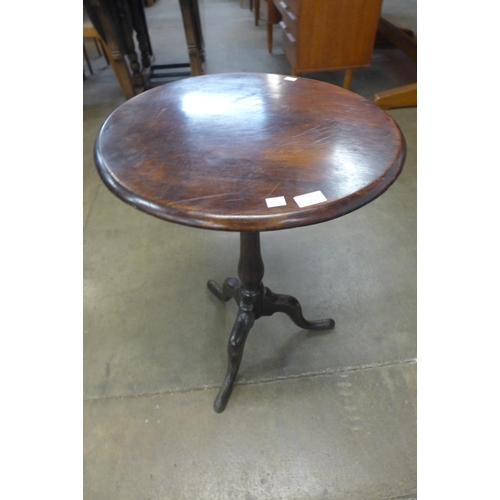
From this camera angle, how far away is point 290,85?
115 cm

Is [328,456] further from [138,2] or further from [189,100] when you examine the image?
[138,2]

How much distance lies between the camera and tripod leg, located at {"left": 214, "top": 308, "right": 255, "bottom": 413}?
4.04 ft

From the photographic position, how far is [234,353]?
4.04 feet

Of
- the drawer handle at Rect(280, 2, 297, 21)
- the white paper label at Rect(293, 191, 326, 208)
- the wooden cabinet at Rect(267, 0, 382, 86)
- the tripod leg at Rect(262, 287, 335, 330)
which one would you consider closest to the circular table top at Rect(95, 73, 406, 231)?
the white paper label at Rect(293, 191, 326, 208)

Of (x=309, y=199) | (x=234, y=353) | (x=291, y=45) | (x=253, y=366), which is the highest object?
(x=309, y=199)

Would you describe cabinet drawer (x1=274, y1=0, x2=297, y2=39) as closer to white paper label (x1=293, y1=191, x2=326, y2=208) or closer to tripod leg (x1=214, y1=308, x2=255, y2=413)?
tripod leg (x1=214, y1=308, x2=255, y2=413)

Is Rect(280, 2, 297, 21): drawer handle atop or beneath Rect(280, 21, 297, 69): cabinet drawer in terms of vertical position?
atop

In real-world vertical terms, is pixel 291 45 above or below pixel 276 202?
below

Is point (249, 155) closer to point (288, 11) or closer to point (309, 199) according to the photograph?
point (309, 199)

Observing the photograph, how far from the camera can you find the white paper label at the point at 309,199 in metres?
0.69

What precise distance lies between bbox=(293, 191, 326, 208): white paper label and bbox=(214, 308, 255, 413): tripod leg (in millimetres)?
658

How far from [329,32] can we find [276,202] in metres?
2.29

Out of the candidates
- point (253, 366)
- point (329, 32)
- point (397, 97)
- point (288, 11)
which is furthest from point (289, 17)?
point (253, 366)

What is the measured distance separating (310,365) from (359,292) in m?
0.43
